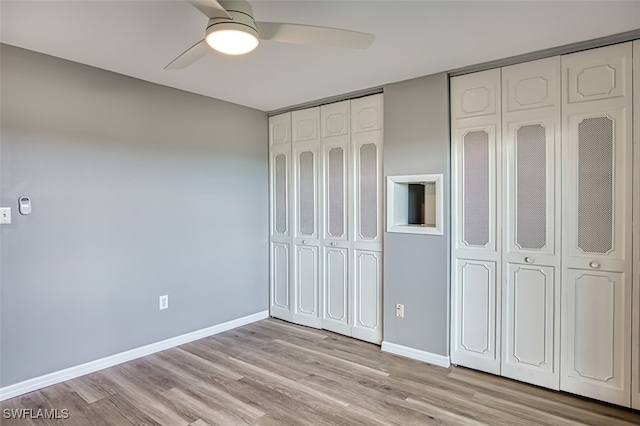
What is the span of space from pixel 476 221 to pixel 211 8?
7.59ft

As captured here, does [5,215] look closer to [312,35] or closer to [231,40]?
[231,40]

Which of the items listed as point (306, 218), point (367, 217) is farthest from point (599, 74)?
point (306, 218)

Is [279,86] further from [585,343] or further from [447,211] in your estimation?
[585,343]

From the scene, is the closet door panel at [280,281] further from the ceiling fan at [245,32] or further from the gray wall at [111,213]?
the ceiling fan at [245,32]

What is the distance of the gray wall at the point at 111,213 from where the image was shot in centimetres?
253

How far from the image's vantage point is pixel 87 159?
2.83 meters

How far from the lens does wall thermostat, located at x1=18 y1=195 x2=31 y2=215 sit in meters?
2.52

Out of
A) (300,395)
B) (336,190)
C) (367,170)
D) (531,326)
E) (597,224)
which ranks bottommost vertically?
(300,395)

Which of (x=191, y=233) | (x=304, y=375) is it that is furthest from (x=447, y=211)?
(x=191, y=233)

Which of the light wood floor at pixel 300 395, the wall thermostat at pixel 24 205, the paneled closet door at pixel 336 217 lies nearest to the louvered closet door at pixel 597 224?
the light wood floor at pixel 300 395

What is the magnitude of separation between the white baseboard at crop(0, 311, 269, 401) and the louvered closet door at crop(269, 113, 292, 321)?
405 millimetres

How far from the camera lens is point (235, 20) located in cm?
165

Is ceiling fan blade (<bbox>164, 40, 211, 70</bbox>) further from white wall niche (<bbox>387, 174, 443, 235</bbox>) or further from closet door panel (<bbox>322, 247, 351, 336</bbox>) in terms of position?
closet door panel (<bbox>322, 247, 351, 336</bbox>)

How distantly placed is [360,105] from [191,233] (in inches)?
79.4
